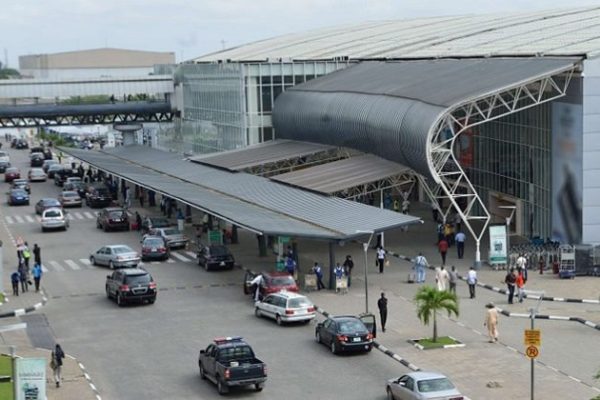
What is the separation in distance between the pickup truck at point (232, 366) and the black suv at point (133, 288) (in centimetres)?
1185

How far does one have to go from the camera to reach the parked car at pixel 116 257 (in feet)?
173

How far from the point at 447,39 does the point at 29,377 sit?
54.7 metres

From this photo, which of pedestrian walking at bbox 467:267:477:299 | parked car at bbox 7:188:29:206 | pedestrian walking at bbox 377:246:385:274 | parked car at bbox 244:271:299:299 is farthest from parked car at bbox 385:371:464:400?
parked car at bbox 7:188:29:206

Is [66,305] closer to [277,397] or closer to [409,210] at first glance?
[277,397]

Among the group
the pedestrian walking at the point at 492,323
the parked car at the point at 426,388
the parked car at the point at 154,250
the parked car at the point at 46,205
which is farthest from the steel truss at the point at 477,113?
the parked car at the point at 46,205

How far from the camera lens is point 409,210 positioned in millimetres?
69438

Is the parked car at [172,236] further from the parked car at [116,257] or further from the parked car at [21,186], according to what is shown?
the parked car at [21,186]

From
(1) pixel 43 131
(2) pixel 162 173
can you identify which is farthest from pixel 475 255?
(1) pixel 43 131

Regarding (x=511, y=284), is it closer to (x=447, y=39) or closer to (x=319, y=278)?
(x=319, y=278)

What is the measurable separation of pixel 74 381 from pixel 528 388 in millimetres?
12389

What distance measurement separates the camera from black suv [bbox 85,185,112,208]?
79.2 meters

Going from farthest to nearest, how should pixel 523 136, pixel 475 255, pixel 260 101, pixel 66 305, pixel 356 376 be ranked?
pixel 260 101, pixel 523 136, pixel 475 255, pixel 66 305, pixel 356 376

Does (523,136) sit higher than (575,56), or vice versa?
(575,56)

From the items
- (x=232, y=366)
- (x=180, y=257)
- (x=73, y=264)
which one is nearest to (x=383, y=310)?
(x=232, y=366)
